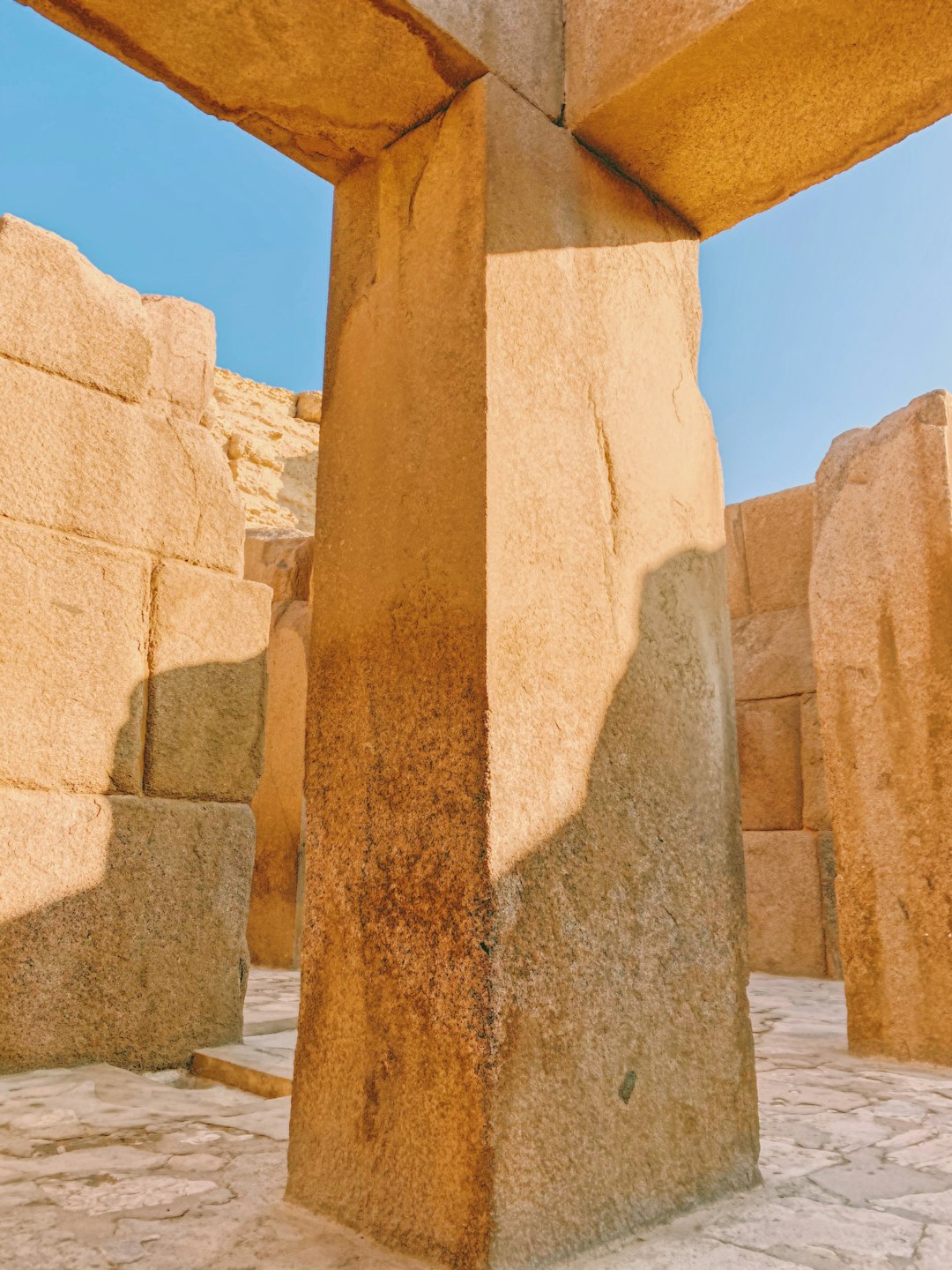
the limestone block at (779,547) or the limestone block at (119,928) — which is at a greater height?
the limestone block at (779,547)

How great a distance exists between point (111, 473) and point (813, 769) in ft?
14.7

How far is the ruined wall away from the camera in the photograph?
5965 mm

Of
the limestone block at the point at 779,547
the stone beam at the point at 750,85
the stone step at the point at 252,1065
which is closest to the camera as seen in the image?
the stone beam at the point at 750,85

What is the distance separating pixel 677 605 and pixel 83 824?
7.02ft

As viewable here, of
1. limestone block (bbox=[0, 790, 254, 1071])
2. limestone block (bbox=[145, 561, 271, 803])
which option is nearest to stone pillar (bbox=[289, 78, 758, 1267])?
limestone block (bbox=[0, 790, 254, 1071])

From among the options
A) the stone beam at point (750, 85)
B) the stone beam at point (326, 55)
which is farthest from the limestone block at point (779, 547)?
the stone beam at point (326, 55)

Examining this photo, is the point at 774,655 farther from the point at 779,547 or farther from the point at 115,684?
the point at 115,684

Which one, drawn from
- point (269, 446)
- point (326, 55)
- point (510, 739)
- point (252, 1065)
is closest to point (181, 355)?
point (326, 55)

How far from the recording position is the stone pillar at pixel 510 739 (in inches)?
63.6

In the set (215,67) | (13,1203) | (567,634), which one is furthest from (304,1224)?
(215,67)

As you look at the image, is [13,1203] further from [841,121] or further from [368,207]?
[841,121]

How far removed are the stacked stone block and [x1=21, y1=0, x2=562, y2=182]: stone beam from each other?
1.71 meters

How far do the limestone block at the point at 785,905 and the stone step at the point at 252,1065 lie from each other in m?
3.35

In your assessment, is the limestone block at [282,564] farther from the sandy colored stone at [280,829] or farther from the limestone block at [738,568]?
the limestone block at [738,568]
